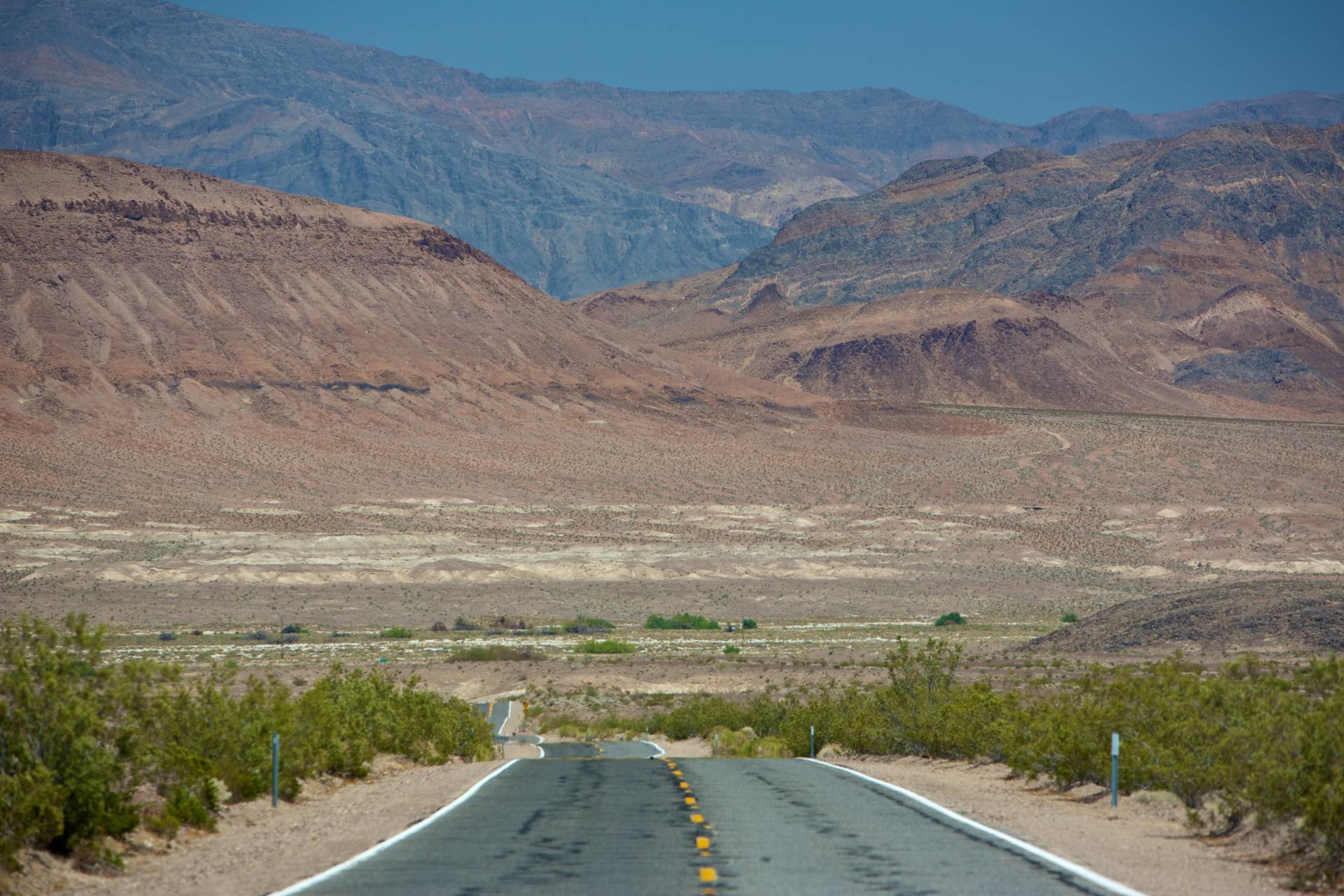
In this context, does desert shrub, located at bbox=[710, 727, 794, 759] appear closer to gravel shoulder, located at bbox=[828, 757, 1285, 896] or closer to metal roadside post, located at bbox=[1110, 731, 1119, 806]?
gravel shoulder, located at bbox=[828, 757, 1285, 896]

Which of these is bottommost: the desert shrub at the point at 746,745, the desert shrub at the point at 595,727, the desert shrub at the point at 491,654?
the desert shrub at the point at 595,727

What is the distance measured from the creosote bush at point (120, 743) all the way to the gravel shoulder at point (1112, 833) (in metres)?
7.55

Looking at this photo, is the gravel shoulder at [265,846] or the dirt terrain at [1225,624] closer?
the gravel shoulder at [265,846]

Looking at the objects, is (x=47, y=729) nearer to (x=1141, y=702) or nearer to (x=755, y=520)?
(x=1141, y=702)

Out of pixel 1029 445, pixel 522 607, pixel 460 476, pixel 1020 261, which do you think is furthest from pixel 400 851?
pixel 1020 261

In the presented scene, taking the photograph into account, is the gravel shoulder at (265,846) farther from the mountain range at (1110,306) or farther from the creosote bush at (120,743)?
the mountain range at (1110,306)

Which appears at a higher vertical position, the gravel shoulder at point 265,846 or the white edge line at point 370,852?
the white edge line at point 370,852

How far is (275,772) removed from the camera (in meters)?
15.2

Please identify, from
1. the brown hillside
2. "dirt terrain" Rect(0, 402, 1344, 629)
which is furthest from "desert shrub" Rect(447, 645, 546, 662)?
the brown hillside

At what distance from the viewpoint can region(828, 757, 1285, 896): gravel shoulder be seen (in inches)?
420

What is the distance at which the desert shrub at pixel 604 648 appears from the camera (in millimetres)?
52594

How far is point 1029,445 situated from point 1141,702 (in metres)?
92.4

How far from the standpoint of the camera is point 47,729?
11812mm

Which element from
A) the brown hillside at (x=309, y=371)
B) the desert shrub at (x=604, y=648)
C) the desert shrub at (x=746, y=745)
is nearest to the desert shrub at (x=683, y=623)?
the desert shrub at (x=604, y=648)
